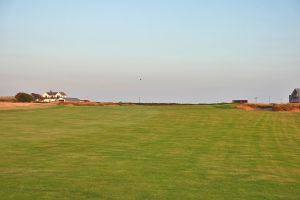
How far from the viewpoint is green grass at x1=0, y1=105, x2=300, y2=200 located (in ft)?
42.6

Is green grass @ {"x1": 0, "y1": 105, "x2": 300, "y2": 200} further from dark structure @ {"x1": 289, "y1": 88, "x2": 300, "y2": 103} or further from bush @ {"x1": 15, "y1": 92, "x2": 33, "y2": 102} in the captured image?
dark structure @ {"x1": 289, "y1": 88, "x2": 300, "y2": 103}

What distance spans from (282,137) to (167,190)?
18.8 metres

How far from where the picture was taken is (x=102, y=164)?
1741cm

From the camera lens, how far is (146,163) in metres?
17.8

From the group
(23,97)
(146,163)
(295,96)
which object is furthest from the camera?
(295,96)

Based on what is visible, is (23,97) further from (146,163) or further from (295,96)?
(146,163)

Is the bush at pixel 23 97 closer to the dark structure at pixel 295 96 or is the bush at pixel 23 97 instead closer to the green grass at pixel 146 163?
the green grass at pixel 146 163

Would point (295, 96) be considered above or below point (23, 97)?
above

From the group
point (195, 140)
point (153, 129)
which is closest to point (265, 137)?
point (195, 140)

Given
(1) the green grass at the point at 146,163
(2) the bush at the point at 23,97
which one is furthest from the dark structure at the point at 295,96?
(1) the green grass at the point at 146,163

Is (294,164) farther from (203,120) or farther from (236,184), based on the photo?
(203,120)

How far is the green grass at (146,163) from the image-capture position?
42.6 feet

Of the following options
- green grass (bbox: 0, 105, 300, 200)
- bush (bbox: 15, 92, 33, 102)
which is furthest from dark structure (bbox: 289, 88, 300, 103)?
green grass (bbox: 0, 105, 300, 200)

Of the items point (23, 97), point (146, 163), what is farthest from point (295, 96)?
point (146, 163)
